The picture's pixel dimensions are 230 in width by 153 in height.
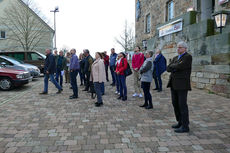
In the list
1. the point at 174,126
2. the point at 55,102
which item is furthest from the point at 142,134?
the point at 55,102

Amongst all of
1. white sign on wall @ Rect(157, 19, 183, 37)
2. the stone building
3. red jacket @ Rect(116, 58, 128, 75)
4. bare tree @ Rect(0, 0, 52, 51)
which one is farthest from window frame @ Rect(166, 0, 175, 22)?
bare tree @ Rect(0, 0, 52, 51)

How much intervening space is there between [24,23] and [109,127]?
27.9 metres

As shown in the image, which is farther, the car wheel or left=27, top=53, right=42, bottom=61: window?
left=27, top=53, right=42, bottom=61: window

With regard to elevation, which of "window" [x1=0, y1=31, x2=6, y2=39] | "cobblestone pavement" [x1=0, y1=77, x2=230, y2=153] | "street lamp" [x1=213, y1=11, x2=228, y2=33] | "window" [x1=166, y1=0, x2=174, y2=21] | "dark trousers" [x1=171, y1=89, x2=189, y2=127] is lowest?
"cobblestone pavement" [x1=0, y1=77, x2=230, y2=153]

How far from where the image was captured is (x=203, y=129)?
13.8 ft

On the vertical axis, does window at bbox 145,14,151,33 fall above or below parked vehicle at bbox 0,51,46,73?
above

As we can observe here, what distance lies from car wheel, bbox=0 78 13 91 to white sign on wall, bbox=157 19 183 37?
337 inches

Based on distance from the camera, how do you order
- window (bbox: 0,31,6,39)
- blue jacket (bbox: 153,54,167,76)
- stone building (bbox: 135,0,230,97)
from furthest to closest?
window (bbox: 0,31,6,39)
blue jacket (bbox: 153,54,167,76)
stone building (bbox: 135,0,230,97)

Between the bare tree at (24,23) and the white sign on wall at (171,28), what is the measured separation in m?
20.9

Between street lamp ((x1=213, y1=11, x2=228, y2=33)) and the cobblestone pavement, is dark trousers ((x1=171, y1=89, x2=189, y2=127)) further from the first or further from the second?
street lamp ((x1=213, y1=11, x2=228, y2=33))

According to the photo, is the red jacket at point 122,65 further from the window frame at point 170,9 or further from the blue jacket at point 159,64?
the window frame at point 170,9

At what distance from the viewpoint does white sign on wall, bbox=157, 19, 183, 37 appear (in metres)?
9.87

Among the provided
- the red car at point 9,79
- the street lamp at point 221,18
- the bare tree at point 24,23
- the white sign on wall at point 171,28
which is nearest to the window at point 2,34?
the bare tree at point 24,23

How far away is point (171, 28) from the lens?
10.7 m
